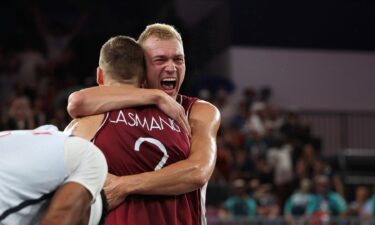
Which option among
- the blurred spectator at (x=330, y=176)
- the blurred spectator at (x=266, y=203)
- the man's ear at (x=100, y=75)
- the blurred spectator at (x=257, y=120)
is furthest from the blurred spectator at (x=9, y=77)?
the man's ear at (x=100, y=75)

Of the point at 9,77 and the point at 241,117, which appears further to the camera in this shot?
the point at 9,77

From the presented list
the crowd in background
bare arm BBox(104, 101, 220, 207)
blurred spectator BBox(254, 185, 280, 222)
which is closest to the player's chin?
bare arm BBox(104, 101, 220, 207)

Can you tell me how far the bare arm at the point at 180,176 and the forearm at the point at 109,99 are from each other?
0.30 m

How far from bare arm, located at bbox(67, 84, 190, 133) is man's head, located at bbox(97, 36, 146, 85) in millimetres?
48

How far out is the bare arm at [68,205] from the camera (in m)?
2.99

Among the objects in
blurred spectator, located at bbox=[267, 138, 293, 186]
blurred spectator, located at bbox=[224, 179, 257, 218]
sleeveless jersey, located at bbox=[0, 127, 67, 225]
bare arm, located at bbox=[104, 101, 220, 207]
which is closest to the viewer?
sleeveless jersey, located at bbox=[0, 127, 67, 225]

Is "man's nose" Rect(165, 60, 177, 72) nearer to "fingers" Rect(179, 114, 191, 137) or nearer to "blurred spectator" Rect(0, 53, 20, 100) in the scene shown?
"fingers" Rect(179, 114, 191, 137)

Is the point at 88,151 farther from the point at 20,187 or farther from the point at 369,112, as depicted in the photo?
the point at 369,112

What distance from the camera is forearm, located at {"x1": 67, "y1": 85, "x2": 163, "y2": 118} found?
387cm

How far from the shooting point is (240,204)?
1034 centimetres

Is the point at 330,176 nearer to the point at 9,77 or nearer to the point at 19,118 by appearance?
the point at 19,118

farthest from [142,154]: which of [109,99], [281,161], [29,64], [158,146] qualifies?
[29,64]

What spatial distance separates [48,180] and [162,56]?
1358 millimetres

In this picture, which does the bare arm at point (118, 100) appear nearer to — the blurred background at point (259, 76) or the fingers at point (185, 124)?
the fingers at point (185, 124)
